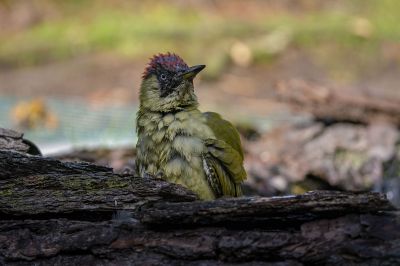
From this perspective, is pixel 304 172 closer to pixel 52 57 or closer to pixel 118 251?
pixel 118 251

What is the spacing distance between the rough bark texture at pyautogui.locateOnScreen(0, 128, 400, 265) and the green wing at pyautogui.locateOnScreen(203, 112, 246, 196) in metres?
0.76

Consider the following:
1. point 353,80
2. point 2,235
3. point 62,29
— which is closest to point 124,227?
point 2,235

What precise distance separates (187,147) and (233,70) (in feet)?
30.8

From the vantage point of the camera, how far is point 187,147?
440 centimetres

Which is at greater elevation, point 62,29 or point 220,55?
point 62,29

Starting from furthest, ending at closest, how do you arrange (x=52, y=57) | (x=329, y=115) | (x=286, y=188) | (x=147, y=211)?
(x=52, y=57) → (x=329, y=115) → (x=286, y=188) → (x=147, y=211)

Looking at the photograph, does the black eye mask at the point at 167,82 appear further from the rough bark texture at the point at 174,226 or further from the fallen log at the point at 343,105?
the fallen log at the point at 343,105

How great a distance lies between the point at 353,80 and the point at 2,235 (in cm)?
1016

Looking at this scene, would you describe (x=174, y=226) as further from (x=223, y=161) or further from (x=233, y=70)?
(x=233, y=70)

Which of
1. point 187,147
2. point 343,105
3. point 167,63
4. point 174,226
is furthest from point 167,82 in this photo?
point 343,105

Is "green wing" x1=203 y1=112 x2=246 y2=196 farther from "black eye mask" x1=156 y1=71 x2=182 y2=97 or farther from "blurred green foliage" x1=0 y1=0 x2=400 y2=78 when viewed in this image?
"blurred green foliage" x1=0 y1=0 x2=400 y2=78

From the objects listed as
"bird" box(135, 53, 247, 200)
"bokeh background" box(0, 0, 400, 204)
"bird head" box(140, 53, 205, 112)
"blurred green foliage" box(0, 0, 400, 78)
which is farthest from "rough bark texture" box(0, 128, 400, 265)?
"blurred green foliage" box(0, 0, 400, 78)

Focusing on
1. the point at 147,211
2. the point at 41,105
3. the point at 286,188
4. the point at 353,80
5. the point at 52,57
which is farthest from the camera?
the point at 52,57

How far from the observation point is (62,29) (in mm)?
15242
